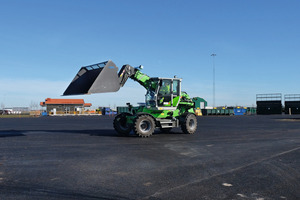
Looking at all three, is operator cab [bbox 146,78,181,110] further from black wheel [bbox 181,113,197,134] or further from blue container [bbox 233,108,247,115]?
blue container [bbox 233,108,247,115]

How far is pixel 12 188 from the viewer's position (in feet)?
16.6

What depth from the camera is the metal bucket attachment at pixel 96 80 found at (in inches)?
491

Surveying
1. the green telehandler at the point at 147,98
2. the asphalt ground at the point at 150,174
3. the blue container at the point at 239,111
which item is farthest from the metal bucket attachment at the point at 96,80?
the blue container at the point at 239,111

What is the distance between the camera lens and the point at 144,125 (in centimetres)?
1442

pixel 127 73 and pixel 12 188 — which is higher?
pixel 127 73

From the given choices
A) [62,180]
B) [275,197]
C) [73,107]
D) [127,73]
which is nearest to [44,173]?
[62,180]

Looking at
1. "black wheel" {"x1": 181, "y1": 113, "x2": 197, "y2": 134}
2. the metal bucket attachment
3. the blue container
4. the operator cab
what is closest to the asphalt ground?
the metal bucket attachment

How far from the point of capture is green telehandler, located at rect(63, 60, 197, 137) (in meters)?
13.1

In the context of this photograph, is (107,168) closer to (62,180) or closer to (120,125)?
(62,180)

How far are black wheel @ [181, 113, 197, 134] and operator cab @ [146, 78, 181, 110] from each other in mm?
975

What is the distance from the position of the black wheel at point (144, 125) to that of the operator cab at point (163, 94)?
3.51 ft

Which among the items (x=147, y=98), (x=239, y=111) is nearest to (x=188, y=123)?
(x=147, y=98)

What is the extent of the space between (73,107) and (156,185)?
284 ft

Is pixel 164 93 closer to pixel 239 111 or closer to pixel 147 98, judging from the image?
pixel 147 98
